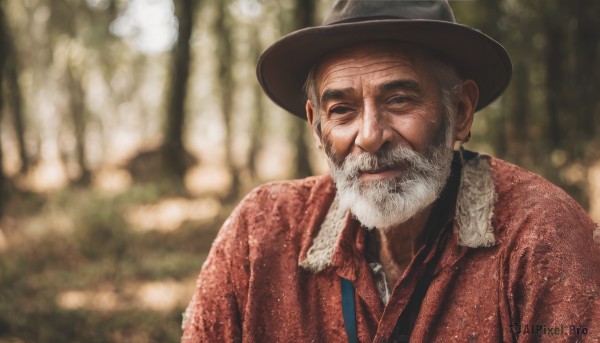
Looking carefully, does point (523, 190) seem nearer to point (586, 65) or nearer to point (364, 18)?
point (364, 18)

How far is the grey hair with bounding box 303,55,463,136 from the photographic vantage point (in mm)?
2143

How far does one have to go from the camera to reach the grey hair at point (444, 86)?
7.03ft

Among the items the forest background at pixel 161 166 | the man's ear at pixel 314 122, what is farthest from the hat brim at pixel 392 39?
the forest background at pixel 161 166

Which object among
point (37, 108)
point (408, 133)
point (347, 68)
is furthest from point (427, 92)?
point (37, 108)

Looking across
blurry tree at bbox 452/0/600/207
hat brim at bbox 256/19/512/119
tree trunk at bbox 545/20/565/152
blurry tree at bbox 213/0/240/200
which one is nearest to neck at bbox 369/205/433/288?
hat brim at bbox 256/19/512/119

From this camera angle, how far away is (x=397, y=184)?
6.77ft

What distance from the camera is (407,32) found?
2.01 metres

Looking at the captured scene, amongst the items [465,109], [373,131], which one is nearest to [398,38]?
[373,131]

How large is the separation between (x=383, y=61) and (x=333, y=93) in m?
0.24

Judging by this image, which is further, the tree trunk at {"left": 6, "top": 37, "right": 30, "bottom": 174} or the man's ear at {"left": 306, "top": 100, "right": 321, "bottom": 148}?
the tree trunk at {"left": 6, "top": 37, "right": 30, "bottom": 174}

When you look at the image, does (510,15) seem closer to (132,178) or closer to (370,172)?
(370,172)

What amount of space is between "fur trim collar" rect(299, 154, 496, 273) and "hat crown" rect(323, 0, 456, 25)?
68 cm

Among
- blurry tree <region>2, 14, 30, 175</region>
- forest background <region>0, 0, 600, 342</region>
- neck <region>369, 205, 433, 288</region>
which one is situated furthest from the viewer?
blurry tree <region>2, 14, 30, 175</region>

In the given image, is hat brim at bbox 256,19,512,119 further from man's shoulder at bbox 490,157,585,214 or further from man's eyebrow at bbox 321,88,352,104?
man's shoulder at bbox 490,157,585,214
